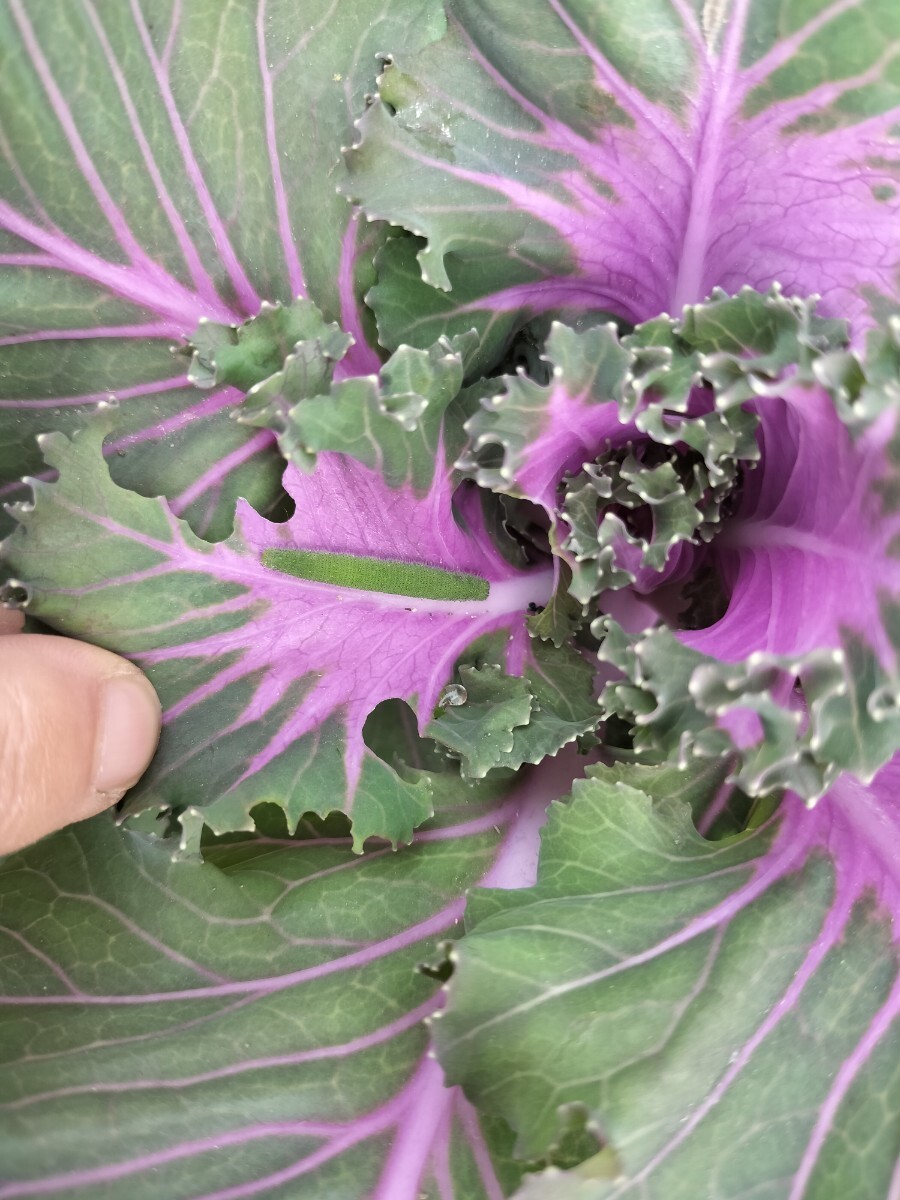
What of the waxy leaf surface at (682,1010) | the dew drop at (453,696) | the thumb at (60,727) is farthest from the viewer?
the dew drop at (453,696)

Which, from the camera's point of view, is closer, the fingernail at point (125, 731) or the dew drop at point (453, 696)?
the fingernail at point (125, 731)

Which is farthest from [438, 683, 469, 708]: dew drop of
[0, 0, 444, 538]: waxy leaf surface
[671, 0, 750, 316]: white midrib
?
[671, 0, 750, 316]: white midrib

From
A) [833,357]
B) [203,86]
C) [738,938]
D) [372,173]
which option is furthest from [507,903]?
[203,86]

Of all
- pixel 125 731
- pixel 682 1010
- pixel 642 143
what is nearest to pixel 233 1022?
pixel 125 731

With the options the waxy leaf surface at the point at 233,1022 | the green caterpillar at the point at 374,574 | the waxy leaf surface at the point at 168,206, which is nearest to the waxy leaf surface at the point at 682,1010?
the waxy leaf surface at the point at 233,1022

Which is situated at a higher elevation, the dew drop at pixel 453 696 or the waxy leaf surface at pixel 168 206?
the waxy leaf surface at pixel 168 206

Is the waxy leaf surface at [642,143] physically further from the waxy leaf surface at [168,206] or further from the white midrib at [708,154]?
the waxy leaf surface at [168,206]

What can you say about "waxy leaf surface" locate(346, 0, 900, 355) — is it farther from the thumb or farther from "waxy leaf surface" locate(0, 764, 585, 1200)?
"waxy leaf surface" locate(0, 764, 585, 1200)
